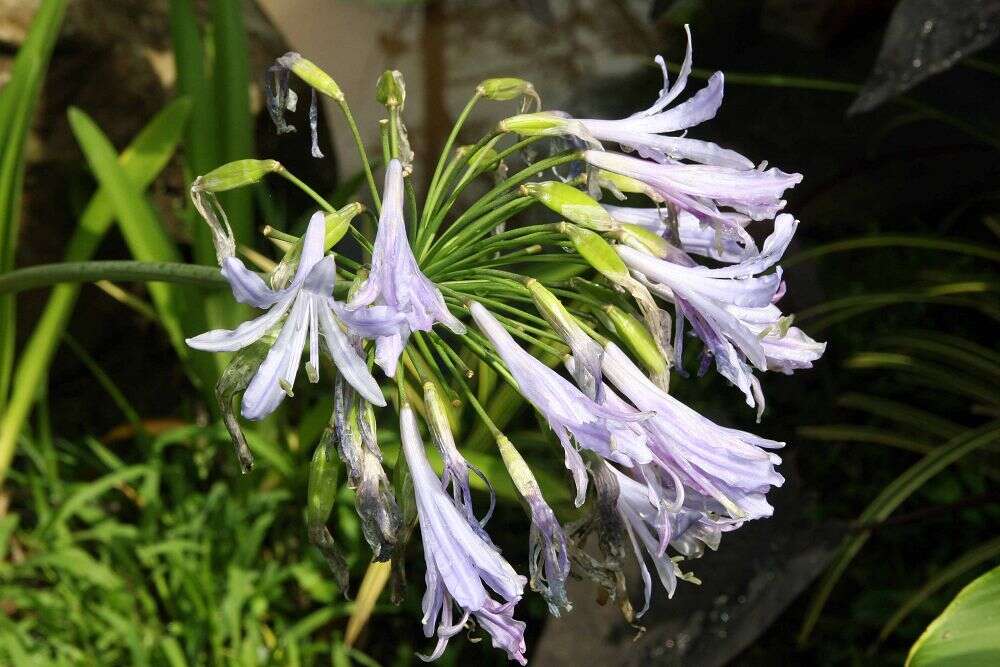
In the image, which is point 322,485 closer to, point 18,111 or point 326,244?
point 326,244

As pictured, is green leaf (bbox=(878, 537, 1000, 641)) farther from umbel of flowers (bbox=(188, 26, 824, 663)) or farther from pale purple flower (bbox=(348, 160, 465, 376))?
pale purple flower (bbox=(348, 160, 465, 376))

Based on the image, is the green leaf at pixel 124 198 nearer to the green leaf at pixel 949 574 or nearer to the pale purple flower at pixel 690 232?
the pale purple flower at pixel 690 232

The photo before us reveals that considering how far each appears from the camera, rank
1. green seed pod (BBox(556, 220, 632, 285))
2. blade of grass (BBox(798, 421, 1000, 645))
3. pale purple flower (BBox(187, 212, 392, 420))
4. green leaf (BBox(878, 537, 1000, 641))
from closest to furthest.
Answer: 1. pale purple flower (BBox(187, 212, 392, 420))
2. green seed pod (BBox(556, 220, 632, 285))
3. green leaf (BBox(878, 537, 1000, 641))
4. blade of grass (BBox(798, 421, 1000, 645))

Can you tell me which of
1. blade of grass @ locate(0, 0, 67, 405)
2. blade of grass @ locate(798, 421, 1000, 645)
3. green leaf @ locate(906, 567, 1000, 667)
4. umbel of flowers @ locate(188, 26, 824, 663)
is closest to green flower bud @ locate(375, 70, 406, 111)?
umbel of flowers @ locate(188, 26, 824, 663)

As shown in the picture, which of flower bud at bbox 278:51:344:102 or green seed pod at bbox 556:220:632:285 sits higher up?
flower bud at bbox 278:51:344:102

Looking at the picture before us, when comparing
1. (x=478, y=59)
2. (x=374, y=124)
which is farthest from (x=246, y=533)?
(x=478, y=59)

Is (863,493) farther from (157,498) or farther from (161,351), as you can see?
(161,351)

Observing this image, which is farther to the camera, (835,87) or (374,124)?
(374,124)
